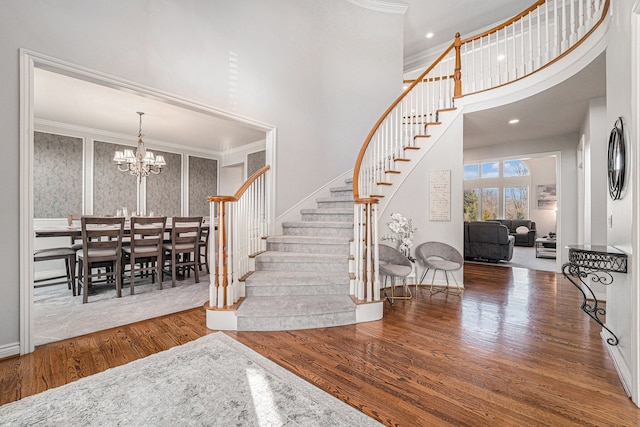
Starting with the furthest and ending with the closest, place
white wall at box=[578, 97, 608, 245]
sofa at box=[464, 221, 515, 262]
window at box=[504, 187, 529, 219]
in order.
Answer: window at box=[504, 187, 529, 219] < sofa at box=[464, 221, 515, 262] < white wall at box=[578, 97, 608, 245]

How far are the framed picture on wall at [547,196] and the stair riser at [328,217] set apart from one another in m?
9.96

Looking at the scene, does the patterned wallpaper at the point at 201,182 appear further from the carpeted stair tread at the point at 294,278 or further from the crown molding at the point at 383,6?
the crown molding at the point at 383,6

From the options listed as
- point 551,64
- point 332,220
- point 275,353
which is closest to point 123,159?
point 332,220

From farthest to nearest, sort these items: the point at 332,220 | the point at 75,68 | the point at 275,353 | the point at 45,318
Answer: the point at 332,220
the point at 45,318
the point at 75,68
the point at 275,353

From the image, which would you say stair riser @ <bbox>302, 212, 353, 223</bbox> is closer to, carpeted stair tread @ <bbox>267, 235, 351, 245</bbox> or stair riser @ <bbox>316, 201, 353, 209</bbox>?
stair riser @ <bbox>316, 201, 353, 209</bbox>

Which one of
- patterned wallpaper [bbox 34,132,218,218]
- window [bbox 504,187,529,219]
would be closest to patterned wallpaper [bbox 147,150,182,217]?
patterned wallpaper [bbox 34,132,218,218]

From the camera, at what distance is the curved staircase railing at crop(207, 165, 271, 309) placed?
2717 mm

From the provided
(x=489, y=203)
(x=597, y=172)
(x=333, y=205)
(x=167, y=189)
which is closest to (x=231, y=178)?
(x=167, y=189)

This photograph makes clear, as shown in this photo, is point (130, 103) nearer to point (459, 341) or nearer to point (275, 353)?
point (275, 353)

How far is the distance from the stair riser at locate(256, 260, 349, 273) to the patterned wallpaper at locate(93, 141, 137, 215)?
4.28m

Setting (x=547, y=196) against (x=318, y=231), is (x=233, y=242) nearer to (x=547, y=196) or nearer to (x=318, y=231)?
(x=318, y=231)

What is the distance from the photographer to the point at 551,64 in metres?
3.60

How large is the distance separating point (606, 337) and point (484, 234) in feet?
13.1

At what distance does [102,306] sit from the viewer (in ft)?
10.7
